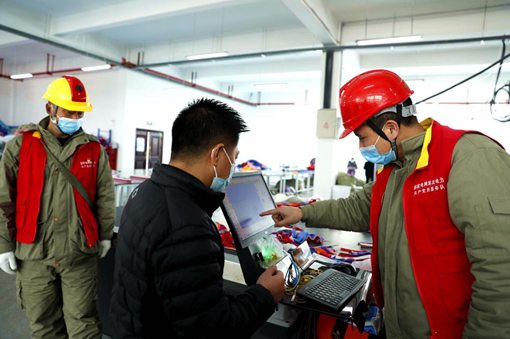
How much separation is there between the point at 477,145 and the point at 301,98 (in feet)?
43.0

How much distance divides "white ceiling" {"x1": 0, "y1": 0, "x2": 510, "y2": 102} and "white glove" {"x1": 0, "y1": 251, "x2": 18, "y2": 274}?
4.60m

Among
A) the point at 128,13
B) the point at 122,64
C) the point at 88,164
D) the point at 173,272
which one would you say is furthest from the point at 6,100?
the point at 173,272

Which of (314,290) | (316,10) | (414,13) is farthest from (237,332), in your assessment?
(414,13)

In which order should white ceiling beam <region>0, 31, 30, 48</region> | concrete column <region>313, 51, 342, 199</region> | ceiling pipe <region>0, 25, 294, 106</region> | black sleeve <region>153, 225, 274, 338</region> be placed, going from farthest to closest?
white ceiling beam <region>0, 31, 30, 48</region> < ceiling pipe <region>0, 25, 294, 106</region> < concrete column <region>313, 51, 342, 199</region> < black sleeve <region>153, 225, 274, 338</region>

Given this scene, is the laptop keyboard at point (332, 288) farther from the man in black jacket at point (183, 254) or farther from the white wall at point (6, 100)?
the white wall at point (6, 100)

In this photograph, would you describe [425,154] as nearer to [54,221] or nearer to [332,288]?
[332,288]

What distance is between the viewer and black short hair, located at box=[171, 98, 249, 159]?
1000 millimetres

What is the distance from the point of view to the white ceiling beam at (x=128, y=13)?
17.5 ft

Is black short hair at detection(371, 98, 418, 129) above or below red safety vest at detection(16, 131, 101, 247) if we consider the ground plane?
above

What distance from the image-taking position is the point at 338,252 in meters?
2.07

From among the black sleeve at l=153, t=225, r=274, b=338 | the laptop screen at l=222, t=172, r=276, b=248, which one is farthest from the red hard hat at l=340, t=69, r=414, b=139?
the black sleeve at l=153, t=225, r=274, b=338

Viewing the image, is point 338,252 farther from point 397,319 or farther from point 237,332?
point 237,332

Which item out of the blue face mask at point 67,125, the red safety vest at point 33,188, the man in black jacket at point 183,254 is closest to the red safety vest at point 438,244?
the man in black jacket at point 183,254

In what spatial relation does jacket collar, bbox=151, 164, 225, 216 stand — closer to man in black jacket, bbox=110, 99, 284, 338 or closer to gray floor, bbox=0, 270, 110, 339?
man in black jacket, bbox=110, 99, 284, 338
